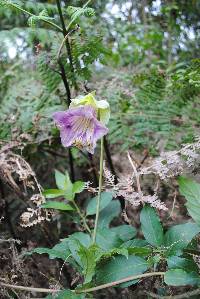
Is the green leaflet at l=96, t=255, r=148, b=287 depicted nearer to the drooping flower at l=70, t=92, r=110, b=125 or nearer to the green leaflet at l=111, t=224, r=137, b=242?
the green leaflet at l=111, t=224, r=137, b=242

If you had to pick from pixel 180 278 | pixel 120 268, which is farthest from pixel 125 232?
pixel 180 278

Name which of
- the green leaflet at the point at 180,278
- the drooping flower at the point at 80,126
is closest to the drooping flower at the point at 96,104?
the drooping flower at the point at 80,126

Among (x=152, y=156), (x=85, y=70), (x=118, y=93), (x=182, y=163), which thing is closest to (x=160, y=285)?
(x=182, y=163)

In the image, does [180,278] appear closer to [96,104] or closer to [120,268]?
[120,268]

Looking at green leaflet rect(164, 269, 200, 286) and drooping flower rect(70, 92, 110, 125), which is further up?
drooping flower rect(70, 92, 110, 125)

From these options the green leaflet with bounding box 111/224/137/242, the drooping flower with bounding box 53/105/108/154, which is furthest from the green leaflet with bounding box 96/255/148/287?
the drooping flower with bounding box 53/105/108/154

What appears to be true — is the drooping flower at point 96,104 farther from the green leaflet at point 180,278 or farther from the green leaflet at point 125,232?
the green leaflet at point 180,278
